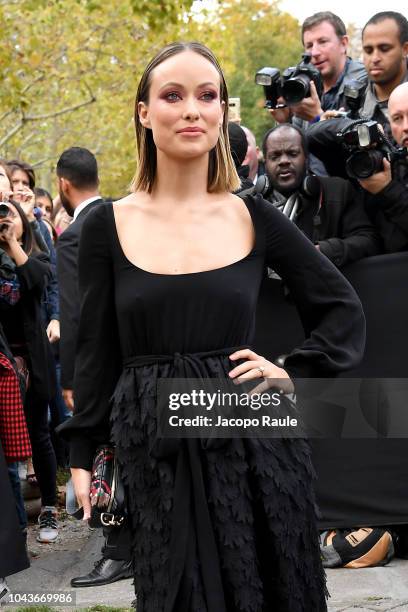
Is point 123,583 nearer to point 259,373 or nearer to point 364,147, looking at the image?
point 364,147

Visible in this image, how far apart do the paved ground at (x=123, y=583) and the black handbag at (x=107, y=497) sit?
2009 mm

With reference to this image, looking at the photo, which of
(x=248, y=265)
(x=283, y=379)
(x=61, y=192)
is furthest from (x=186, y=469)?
(x=61, y=192)

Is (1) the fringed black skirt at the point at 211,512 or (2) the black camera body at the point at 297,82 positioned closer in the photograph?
(1) the fringed black skirt at the point at 211,512

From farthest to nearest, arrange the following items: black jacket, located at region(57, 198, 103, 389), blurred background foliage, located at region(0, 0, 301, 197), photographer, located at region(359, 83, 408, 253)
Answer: blurred background foliage, located at region(0, 0, 301, 197) < black jacket, located at region(57, 198, 103, 389) < photographer, located at region(359, 83, 408, 253)

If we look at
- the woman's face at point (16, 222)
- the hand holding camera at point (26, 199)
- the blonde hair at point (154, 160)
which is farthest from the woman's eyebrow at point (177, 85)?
the hand holding camera at point (26, 199)

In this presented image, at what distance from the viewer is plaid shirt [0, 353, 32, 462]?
5.21m

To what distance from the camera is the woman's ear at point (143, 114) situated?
3.04m

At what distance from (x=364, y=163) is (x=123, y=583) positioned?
2281 mm

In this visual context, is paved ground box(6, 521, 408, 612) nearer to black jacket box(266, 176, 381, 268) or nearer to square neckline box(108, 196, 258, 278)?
black jacket box(266, 176, 381, 268)

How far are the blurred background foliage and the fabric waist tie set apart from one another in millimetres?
10707

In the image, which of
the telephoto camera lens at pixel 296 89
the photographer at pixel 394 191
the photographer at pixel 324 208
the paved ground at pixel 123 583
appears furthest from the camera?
the telephoto camera lens at pixel 296 89

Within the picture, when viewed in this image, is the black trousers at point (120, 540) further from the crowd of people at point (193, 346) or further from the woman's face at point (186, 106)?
the woman's face at point (186, 106)

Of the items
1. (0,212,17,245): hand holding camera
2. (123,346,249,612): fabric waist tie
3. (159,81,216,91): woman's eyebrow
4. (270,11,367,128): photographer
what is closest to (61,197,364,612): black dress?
(123,346,249,612): fabric waist tie

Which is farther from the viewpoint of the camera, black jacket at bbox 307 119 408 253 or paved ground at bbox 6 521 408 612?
black jacket at bbox 307 119 408 253
